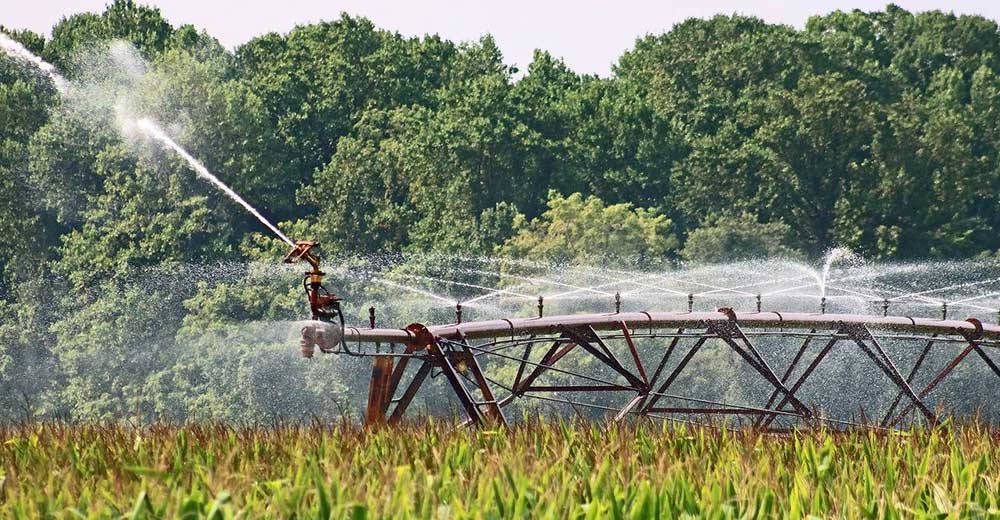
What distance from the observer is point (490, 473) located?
14016mm

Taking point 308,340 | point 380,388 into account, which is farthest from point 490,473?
point 380,388

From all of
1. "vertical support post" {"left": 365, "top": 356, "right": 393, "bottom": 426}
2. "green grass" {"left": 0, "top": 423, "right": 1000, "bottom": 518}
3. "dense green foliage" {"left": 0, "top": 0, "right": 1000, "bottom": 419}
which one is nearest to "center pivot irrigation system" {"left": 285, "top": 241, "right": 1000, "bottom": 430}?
"vertical support post" {"left": 365, "top": 356, "right": 393, "bottom": 426}

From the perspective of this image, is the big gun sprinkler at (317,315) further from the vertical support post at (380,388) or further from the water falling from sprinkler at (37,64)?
the water falling from sprinkler at (37,64)

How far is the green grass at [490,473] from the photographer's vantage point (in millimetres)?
13078

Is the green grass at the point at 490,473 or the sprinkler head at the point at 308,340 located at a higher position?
the sprinkler head at the point at 308,340

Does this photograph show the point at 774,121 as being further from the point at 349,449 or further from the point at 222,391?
the point at 349,449

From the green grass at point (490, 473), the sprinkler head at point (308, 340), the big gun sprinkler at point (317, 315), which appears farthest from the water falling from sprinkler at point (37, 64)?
the green grass at point (490, 473)

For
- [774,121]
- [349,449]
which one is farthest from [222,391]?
[349,449]

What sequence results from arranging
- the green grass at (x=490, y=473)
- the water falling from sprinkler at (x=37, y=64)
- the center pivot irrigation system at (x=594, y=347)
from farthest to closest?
the water falling from sprinkler at (x=37, y=64)
the center pivot irrigation system at (x=594, y=347)
the green grass at (x=490, y=473)

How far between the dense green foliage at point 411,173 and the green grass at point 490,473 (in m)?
53.6

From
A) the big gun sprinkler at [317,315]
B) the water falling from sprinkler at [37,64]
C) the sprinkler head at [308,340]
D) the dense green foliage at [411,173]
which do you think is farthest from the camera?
the water falling from sprinkler at [37,64]

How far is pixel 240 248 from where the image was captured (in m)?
82.7

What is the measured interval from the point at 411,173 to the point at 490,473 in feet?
237

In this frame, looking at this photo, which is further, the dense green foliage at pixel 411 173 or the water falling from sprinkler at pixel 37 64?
the water falling from sprinkler at pixel 37 64
